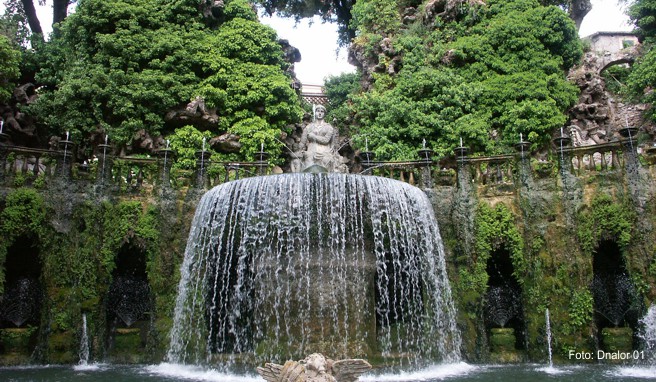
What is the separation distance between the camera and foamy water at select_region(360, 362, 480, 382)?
9.29 meters

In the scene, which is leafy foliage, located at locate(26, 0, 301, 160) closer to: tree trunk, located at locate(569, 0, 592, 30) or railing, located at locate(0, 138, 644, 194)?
railing, located at locate(0, 138, 644, 194)

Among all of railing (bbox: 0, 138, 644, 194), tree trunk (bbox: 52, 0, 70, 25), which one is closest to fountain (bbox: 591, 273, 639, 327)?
railing (bbox: 0, 138, 644, 194)

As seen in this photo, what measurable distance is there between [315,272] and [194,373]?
289cm

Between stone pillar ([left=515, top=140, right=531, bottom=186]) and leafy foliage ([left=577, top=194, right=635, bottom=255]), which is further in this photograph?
stone pillar ([left=515, top=140, right=531, bottom=186])

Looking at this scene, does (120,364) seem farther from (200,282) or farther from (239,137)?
(239,137)

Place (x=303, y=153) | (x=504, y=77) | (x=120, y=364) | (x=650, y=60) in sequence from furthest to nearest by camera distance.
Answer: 1. (x=504, y=77)
2. (x=650, y=60)
3. (x=303, y=153)
4. (x=120, y=364)

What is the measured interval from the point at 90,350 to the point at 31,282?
2.94 m

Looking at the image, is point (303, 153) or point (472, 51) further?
point (472, 51)

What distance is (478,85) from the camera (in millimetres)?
19953

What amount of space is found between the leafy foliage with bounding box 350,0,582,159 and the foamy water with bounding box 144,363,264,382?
35.5ft

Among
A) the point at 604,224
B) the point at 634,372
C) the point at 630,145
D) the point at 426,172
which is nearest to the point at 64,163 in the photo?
the point at 426,172

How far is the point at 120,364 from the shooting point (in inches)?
463

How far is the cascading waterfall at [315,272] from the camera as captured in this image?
1031 centimetres

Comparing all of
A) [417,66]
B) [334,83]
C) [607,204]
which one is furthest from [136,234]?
[334,83]
